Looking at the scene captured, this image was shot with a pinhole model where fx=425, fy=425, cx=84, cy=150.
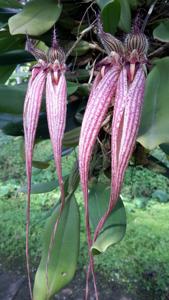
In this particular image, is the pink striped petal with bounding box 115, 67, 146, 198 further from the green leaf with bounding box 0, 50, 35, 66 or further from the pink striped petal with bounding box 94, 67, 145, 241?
the green leaf with bounding box 0, 50, 35, 66

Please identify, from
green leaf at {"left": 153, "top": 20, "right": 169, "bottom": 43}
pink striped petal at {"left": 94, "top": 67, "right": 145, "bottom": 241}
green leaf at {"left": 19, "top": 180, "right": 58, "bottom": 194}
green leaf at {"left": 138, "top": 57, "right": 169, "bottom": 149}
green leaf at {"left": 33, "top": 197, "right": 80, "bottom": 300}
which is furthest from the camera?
green leaf at {"left": 19, "top": 180, "right": 58, "bottom": 194}

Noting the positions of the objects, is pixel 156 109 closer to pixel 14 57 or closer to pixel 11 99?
pixel 11 99

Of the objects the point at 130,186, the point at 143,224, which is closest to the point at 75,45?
the point at 143,224

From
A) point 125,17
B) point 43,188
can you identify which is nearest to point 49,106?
point 125,17

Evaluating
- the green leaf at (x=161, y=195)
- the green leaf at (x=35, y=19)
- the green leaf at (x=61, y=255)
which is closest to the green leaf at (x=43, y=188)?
the green leaf at (x=61, y=255)

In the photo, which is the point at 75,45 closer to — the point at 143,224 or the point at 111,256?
the point at 111,256

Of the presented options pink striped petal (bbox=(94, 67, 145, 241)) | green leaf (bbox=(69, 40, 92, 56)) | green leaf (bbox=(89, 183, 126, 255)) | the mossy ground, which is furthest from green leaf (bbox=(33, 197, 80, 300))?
the mossy ground

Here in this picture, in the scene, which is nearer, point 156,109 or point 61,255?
point 156,109
